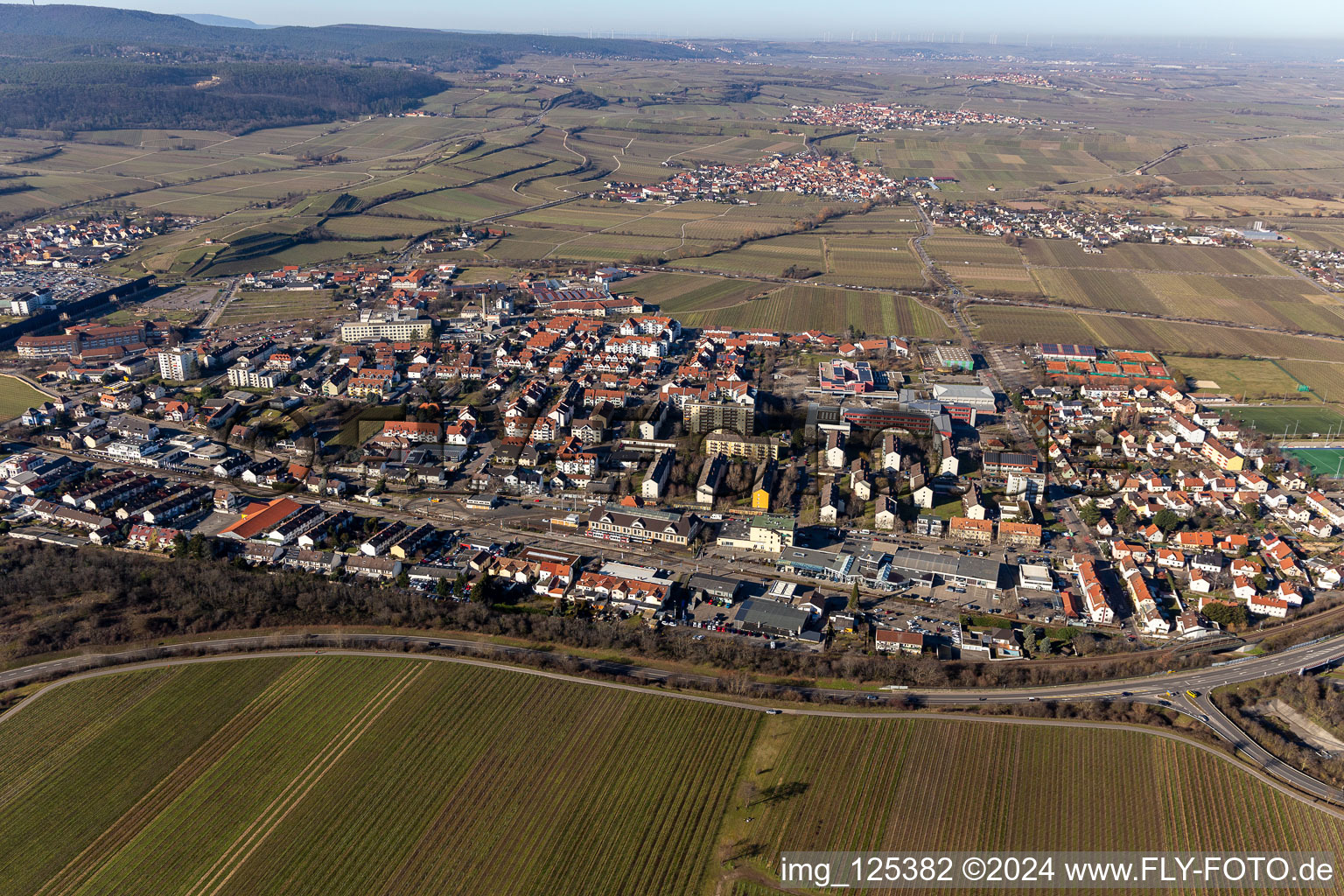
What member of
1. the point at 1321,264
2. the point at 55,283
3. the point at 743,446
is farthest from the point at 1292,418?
the point at 55,283

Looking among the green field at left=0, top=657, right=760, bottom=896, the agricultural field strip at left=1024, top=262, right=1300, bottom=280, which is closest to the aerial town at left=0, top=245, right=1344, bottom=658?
the green field at left=0, top=657, right=760, bottom=896

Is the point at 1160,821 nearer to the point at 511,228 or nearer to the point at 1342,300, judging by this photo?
the point at 1342,300

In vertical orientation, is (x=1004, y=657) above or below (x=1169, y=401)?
below

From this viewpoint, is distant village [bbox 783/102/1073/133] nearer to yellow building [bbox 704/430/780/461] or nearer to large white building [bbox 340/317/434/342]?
large white building [bbox 340/317/434/342]

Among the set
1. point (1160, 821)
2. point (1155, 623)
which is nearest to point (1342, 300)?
point (1155, 623)

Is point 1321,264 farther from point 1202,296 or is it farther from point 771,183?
point 771,183

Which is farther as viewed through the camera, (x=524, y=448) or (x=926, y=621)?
(x=524, y=448)
